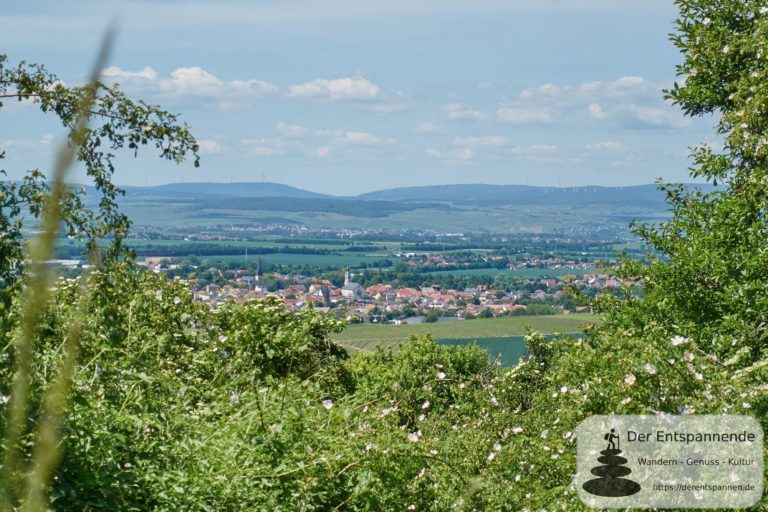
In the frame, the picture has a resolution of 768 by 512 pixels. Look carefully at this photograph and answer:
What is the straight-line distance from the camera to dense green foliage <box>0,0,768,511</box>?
4125 millimetres

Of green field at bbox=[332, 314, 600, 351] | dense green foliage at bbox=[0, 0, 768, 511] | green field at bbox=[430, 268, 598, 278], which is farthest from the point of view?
green field at bbox=[430, 268, 598, 278]

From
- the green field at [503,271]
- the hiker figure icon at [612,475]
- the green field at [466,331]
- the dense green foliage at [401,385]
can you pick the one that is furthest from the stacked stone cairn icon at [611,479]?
the green field at [503,271]

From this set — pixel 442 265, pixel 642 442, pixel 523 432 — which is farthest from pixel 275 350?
pixel 442 265

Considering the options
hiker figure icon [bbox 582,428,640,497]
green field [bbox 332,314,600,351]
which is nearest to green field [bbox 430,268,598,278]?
green field [bbox 332,314,600,351]

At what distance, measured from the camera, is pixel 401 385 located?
10.9m

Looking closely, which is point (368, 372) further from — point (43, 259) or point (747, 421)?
point (43, 259)

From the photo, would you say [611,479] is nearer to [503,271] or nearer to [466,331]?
[466,331]

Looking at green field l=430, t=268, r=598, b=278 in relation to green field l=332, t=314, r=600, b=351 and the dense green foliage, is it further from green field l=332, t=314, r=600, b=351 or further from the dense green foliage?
the dense green foliage

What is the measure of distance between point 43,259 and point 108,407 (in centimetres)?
416

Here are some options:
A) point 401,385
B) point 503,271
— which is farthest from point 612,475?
point 503,271

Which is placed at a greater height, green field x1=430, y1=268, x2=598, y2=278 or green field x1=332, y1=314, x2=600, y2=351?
green field x1=332, y1=314, x2=600, y2=351

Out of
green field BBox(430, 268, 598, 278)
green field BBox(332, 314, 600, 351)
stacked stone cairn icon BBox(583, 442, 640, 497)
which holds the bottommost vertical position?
green field BBox(430, 268, 598, 278)

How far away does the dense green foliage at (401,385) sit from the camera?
4.12 meters

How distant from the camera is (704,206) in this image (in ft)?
31.8
